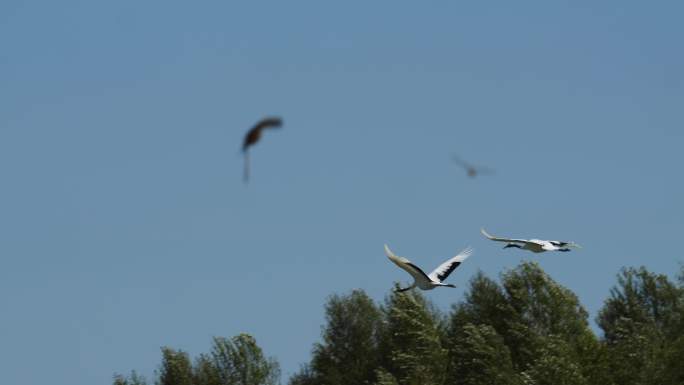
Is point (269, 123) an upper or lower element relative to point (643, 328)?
lower

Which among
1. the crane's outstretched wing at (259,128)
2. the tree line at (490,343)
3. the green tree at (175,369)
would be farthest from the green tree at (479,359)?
the crane's outstretched wing at (259,128)

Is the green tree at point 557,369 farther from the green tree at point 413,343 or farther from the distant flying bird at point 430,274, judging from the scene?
the distant flying bird at point 430,274

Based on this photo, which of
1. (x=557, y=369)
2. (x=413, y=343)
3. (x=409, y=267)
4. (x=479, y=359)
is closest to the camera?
(x=409, y=267)

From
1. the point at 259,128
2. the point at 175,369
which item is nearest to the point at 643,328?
the point at 175,369

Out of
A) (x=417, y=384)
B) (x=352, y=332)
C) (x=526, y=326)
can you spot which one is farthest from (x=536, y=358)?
(x=352, y=332)

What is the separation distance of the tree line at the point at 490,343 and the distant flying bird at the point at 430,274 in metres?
18.6

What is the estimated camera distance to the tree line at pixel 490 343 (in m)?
71.7

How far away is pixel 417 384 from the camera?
240ft

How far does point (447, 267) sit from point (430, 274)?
1.89 m

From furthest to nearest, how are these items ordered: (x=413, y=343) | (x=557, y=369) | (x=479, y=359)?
(x=413, y=343) < (x=479, y=359) < (x=557, y=369)

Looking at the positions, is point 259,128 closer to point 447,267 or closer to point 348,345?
point 447,267

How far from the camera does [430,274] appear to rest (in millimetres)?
49531

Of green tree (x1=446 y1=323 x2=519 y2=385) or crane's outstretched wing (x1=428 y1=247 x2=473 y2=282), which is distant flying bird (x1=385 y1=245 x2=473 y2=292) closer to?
crane's outstretched wing (x1=428 y1=247 x2=473 y2=282)

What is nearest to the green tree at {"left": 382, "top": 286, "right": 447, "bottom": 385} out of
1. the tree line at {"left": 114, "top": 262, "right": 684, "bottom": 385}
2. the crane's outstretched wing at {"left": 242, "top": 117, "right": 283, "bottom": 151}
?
the tree line at {"left": 114, "top": 262, "right": 684, "bottom": 385}
